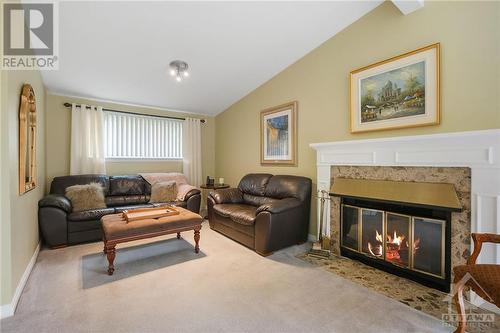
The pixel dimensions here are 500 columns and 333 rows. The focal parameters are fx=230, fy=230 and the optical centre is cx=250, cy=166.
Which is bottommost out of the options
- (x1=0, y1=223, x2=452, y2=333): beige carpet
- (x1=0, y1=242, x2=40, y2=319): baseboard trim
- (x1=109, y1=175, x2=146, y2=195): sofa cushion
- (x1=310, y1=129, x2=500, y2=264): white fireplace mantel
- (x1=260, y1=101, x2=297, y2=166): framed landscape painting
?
(x1=0, y1=223, x2=452, y2=333): beige carpet

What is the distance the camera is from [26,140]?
7.59 feet

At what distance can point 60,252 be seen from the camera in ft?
9.79

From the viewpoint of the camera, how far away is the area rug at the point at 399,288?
1807 mm

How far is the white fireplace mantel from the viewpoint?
1.84 meters

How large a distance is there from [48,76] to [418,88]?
4.97 m

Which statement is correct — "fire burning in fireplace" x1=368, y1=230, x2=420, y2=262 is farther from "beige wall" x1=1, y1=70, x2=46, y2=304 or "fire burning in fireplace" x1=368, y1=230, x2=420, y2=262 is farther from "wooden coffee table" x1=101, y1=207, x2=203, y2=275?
"beige wall" x1=1, y1=70, x2=46, y2=304

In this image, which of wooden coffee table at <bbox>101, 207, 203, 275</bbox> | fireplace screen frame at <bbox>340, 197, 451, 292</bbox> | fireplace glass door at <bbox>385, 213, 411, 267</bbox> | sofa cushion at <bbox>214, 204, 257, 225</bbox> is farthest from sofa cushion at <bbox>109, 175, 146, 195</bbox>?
fireplace glass door at <bbox>385, 213, 411, 267</bbox>

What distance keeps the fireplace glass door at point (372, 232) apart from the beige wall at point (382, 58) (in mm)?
850

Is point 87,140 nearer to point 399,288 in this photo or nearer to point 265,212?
point 265,212

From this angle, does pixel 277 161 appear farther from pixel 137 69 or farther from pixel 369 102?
pixel 137 69

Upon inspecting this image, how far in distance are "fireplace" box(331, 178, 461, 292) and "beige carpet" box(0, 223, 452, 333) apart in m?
0.57

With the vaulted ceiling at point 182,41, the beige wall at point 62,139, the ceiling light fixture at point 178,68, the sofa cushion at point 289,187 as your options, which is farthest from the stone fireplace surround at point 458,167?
the beige wall at point 62,139

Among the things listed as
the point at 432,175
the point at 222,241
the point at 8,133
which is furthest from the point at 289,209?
the point at 8,133

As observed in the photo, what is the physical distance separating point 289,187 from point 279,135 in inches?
41.9
